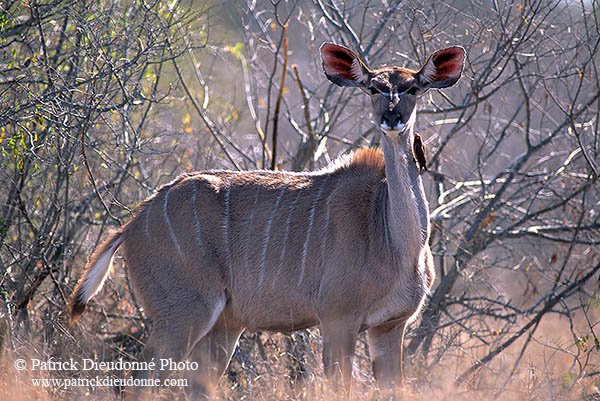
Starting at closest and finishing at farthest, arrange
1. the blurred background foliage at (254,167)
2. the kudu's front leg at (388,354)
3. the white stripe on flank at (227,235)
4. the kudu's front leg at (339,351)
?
the kudu's front leg at (339,351)
the kudu's front leg at (388,354)
the white stripe on flank at (227,235)
the blurred background foliage at (254,167)

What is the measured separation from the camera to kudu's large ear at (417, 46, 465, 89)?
3350mm

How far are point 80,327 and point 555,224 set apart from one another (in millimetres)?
3164

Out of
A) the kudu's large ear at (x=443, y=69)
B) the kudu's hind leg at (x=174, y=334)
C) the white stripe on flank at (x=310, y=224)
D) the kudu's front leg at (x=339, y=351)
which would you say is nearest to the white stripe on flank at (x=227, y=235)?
the kudu's hind leg at (x=174, y=334)

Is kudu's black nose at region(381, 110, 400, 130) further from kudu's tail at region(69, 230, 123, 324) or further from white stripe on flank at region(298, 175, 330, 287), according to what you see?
kudu's tail at region(69, 230, 123, 324)

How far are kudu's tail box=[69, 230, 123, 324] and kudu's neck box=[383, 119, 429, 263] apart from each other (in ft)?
4.32

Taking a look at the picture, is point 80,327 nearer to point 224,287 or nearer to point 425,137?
point 224,287

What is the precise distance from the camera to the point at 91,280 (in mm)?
3439

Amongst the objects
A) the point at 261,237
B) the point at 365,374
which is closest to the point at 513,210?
the point at 365,374

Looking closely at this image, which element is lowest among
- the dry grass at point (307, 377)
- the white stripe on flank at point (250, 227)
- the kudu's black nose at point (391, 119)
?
the dry grass at point (307, 377)

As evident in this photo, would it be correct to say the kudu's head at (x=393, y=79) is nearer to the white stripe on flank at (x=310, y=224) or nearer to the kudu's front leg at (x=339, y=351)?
the white stripe on flank at (x=310, y=224)

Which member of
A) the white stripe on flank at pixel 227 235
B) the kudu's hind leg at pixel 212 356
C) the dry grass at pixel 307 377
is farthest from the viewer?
the kudu's hind leg at pixel 212 356

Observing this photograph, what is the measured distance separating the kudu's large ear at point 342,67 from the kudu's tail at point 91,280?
132 centimetres

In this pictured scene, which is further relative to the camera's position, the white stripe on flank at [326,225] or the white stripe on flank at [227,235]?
the white stripe on flank at [227,235]

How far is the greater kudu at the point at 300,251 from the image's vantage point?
10.7ft
